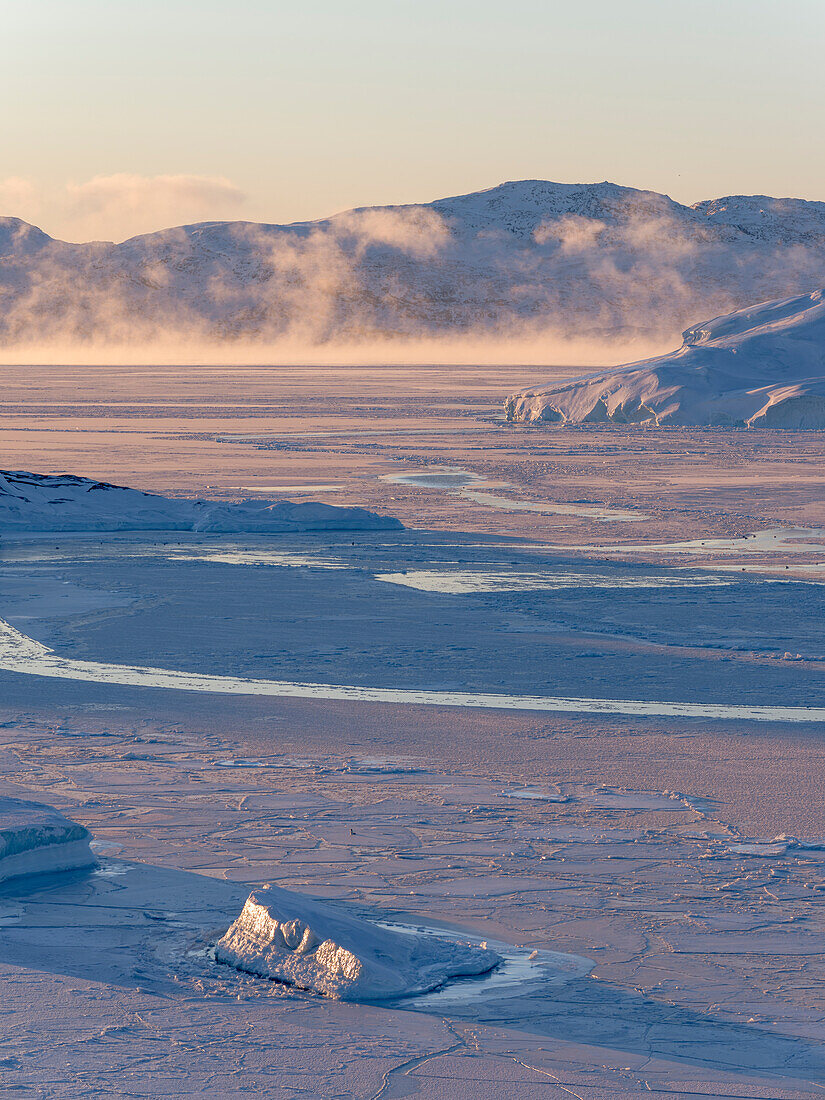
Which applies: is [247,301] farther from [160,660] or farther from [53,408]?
[160,660]

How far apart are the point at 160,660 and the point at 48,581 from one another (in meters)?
3.18

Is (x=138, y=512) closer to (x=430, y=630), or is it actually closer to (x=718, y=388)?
(x=430, y=630)

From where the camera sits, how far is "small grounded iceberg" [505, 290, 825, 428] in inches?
1225

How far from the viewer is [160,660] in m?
8.29

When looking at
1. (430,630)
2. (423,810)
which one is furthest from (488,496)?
(423,810)

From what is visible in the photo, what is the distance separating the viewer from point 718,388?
110ft

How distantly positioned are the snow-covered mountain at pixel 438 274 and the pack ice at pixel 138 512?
5645 inches

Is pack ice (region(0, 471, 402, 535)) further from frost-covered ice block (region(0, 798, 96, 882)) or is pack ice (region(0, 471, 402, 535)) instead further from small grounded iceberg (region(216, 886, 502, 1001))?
small grounded iceberg (region(216, 886, 502, 1001))

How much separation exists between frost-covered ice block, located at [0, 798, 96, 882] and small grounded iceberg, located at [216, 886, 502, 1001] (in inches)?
34.7

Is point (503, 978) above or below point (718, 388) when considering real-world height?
below

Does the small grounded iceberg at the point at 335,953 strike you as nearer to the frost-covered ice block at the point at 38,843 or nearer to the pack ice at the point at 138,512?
the frost-covered ice block at the point at 38,843

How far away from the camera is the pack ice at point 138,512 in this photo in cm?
1441

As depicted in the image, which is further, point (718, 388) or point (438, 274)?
point (438, 274)

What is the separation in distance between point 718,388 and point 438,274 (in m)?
142
